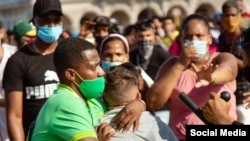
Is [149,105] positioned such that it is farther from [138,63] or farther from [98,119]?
[138,63]

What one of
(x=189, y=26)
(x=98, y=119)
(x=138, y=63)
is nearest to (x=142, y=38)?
(x=138, y=63)

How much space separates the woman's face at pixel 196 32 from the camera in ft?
17.0

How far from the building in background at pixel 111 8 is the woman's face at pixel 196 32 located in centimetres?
5236

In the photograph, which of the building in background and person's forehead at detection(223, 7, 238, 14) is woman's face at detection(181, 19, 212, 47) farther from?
the building in background

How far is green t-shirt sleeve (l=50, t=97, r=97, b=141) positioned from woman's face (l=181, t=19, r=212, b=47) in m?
1.88

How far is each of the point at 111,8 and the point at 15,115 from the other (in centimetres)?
5757

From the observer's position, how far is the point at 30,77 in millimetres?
5270

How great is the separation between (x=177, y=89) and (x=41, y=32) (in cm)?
114

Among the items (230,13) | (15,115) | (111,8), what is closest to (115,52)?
(15,115)

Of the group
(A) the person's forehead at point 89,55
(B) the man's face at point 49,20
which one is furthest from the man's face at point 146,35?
(A) the person's forehead at point 89,55

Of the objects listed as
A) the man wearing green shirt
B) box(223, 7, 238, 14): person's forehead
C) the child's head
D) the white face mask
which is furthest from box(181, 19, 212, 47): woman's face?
box(223, 7, 238, 14): person's forehead

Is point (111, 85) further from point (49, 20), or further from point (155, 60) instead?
point (155, 60)

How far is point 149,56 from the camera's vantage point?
24.2 ft

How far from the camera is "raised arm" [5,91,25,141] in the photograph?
517 cm
